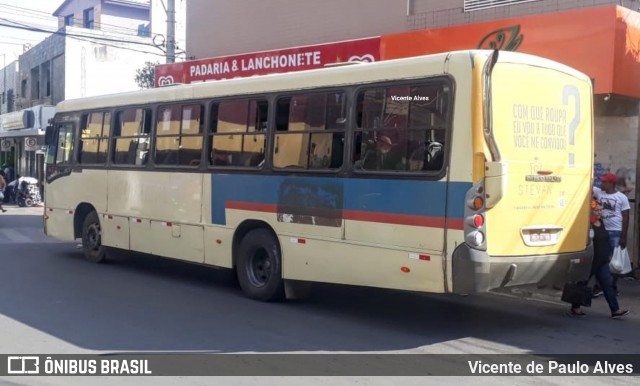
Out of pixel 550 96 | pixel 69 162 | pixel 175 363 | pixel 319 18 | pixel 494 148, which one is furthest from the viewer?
pixel 319 18

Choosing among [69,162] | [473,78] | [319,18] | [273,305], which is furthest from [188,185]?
[319,18]

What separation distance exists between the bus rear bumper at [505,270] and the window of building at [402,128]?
3.30 feet

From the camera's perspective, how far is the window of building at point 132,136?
37.7 ft

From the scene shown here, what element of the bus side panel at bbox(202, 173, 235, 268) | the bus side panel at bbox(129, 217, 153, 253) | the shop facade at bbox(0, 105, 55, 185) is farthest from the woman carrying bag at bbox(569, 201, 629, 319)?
the shop facade at bbox(0, 105, 55, 185)

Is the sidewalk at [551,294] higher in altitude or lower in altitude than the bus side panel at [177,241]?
lower

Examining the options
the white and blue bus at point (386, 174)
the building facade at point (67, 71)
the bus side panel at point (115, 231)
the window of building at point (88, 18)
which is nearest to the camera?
the white and blue bus at point (386, 174)

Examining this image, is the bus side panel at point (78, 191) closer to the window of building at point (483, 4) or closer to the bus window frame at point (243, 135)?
the bus window frame at point (243, 135)

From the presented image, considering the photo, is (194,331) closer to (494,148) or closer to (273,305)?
(273,305)

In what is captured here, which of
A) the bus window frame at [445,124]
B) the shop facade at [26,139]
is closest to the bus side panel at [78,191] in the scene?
the bus window frame at [445,124]

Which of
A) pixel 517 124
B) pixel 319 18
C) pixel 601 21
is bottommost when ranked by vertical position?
pixel 517 124

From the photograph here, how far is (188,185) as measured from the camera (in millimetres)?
10500

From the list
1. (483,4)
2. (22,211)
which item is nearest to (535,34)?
(483,4)

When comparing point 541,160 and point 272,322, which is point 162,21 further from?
point 541,160

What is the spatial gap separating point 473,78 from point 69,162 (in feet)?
30.1
